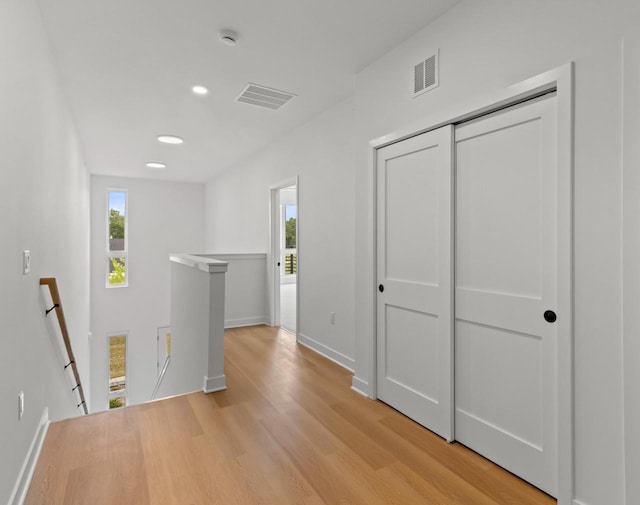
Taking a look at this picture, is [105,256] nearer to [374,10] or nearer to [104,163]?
[104,163]

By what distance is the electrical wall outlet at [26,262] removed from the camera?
6.15 ft

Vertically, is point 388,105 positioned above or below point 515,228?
above

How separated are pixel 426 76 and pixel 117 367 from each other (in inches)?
334

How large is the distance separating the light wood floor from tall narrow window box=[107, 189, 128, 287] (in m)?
6.04

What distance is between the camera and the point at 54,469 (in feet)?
6.33

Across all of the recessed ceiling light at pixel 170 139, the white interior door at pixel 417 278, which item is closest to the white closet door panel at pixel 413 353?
the white interior door at pixel 417 278

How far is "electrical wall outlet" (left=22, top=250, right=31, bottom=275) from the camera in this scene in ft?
6.15

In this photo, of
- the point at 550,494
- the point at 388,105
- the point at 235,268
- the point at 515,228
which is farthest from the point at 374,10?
the point at 235,268

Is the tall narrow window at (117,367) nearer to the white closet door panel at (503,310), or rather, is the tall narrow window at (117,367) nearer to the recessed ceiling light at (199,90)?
the recessed ceiling light at (199,90)

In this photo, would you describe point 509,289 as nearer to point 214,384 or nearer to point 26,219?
point 214,384

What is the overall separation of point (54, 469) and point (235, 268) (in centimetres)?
342

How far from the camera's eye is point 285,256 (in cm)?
939

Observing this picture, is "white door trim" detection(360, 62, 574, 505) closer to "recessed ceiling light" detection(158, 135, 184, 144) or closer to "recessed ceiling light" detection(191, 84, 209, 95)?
"recessed ceiling light" detection(191, 84, 209, 95)

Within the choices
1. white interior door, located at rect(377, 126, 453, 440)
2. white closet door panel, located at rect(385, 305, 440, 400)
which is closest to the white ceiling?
white interior door, located at rect(377, 126, 453, 440)
